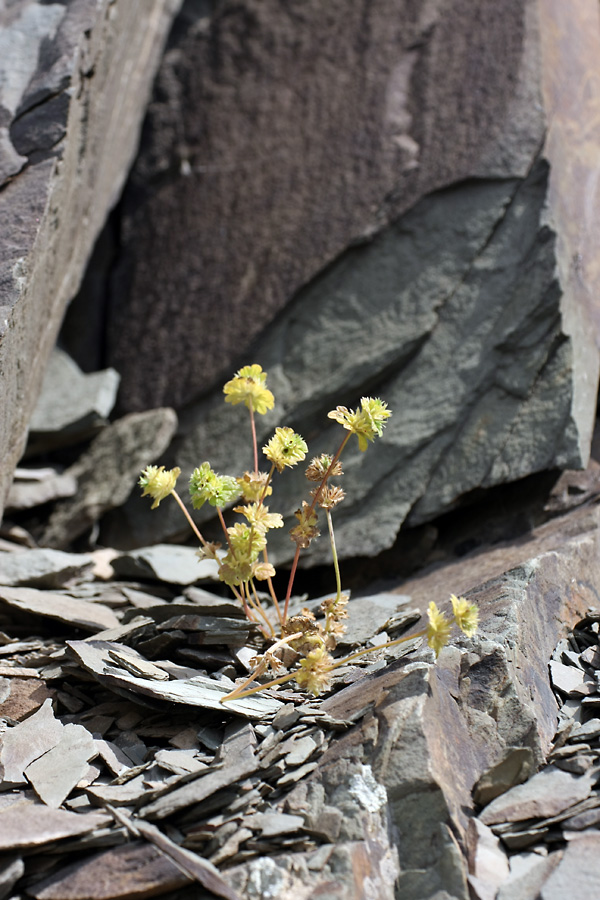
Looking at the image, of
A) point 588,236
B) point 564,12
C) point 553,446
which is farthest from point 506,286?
point 564,12

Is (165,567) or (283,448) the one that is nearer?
(283,448)

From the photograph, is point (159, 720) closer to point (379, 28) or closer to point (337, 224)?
point (337, 224)

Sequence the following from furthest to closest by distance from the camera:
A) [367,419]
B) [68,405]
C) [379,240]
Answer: [68,405], [379,240], [367,419]

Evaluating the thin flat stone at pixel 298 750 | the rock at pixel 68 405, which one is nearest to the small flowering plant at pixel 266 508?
the thin flat stone at pixel 298 750

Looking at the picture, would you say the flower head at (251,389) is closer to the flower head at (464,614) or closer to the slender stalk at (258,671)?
the slender stalk at (258,671)

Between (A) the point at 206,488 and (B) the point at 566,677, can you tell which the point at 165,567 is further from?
(B) the point at 566,677

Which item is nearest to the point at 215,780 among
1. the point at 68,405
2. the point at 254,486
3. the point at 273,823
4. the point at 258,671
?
the point at 273,823

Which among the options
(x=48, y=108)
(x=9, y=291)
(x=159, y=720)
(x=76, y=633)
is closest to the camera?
(x=159, y=720)
